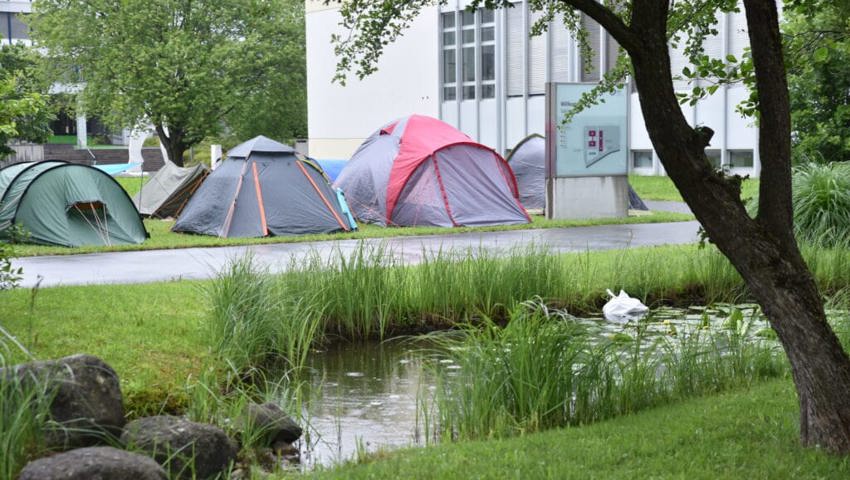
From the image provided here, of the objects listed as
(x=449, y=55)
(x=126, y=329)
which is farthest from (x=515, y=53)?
(x=126, y=329)

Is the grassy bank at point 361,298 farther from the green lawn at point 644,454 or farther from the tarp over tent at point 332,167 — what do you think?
the tarp over tent at point 332,167

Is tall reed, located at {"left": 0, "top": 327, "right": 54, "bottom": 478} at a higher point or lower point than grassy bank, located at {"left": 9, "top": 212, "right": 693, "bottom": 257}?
higher

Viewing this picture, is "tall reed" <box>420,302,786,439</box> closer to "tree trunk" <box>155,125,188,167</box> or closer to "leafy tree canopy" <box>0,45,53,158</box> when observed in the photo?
"leafy tree canopy" <box>0,45,53,158</box>

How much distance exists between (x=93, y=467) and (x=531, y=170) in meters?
21.3

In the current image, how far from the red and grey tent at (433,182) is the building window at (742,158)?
10.5m

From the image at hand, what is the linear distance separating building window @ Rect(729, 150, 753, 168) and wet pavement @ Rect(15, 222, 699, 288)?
990cm

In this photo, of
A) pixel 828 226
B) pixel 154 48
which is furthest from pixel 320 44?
pixel 828 226

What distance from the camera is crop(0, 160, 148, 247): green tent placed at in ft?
63.0

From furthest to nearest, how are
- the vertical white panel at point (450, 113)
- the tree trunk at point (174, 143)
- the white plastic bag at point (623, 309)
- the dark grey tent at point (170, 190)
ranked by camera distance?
the vertical white panel at point (450, 113)
the tree trunk at point (174, 143)
the dark grey tent at point (170, 190)
the white plastic bag at point (623, 309)

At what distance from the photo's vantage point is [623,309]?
12.0 metres

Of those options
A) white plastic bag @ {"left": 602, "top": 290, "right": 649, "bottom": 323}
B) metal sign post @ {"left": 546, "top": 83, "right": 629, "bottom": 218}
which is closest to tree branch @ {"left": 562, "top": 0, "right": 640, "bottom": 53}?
white plastic bag @ {"left": 602, "top": 290, "right": 649, "bottom": 323}

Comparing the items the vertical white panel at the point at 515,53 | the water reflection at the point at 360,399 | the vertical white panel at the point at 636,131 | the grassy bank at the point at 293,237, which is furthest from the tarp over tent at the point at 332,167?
the water reflection at the point at 360,399

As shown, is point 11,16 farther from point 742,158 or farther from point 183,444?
point 183,444

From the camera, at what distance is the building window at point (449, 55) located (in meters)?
38.8
